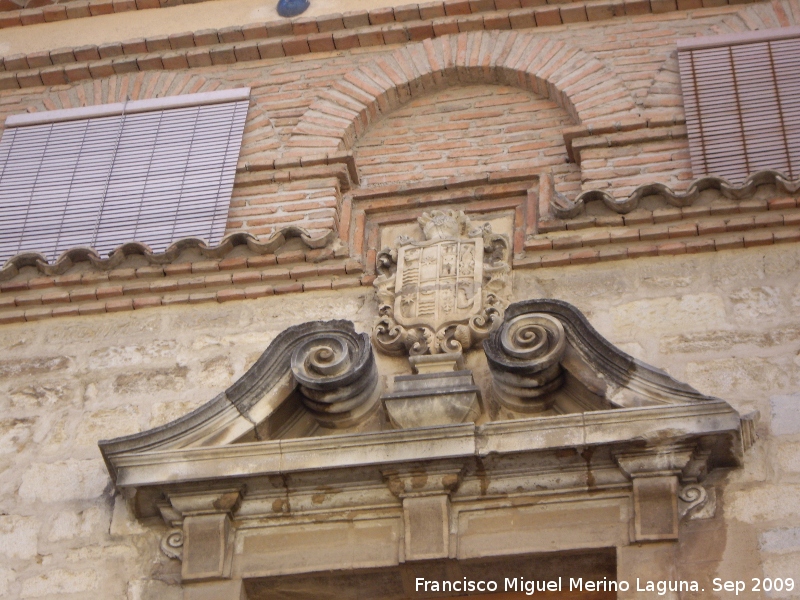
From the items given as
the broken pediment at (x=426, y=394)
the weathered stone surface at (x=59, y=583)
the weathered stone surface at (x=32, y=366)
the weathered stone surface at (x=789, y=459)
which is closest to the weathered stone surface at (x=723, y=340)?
the broken pediment at (x=426, y=394)

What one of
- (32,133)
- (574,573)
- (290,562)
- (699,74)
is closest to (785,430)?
(574,573)

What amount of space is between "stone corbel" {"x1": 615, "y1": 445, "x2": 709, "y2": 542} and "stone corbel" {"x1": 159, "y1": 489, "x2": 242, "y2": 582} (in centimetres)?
157

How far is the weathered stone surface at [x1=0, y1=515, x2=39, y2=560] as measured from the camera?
652 centimetres

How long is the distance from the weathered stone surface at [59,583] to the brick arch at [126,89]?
332cm

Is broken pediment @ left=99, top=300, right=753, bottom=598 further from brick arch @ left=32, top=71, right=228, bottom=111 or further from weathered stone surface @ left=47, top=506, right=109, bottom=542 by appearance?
brick arch @ left=32, top=71, right=228, bottom=111

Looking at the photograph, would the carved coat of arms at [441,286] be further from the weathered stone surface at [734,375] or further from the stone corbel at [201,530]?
the stone corbel at [201,530]

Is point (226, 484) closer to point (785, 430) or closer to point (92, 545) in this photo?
point (92, 545)

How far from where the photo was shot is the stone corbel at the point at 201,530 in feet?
20.6

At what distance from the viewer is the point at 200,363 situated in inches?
283

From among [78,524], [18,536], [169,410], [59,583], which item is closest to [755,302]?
[169,410]

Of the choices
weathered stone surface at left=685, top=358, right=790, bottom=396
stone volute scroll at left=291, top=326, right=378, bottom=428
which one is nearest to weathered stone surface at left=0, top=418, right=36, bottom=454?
stone volute scroll at left=291, top=326, right=378, bottom=428

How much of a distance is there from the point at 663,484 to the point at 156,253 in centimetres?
286

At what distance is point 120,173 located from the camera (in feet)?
27.5

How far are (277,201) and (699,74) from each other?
2.26m
